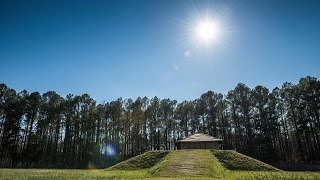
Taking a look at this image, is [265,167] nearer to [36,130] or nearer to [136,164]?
[136,164]

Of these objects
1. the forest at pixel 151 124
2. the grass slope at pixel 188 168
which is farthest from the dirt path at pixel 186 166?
the forest at pixel 151 124

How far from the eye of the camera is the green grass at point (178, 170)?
23.6 metres

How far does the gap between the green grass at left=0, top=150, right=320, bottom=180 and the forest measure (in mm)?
25234

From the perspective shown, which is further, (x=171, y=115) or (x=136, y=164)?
(x=171, y=115)

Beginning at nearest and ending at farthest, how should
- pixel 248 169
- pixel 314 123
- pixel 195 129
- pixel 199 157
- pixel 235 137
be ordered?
pixel 248 169 → pixel 199 157 → pixel 314 123 → pixel 235 137 → pixel 195 129

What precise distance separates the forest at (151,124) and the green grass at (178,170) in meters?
25.2

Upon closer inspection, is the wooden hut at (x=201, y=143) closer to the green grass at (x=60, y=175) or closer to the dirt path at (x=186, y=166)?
the dirt path at (x=186, y=166)

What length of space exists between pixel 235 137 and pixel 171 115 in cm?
1850

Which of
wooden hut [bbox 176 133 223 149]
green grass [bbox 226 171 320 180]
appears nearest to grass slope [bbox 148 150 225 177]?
green grass [bbox 226 171 320 180]

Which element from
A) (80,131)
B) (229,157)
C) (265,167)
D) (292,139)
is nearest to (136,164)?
(229,157)

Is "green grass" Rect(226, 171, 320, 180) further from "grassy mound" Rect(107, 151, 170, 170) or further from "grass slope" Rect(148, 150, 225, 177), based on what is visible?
"grassy mound" Rect(107, 151, 170, 170)

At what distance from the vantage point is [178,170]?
26.1 m

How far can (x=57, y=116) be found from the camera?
62.2 m

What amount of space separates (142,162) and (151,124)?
35.4m
